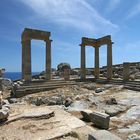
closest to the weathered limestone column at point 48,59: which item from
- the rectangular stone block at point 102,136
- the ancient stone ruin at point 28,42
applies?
the ancient stone ruin at point 28,42

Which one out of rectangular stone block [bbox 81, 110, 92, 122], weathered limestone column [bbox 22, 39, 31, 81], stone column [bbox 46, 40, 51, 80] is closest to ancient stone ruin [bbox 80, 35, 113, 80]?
stone column [bbox 46, 40, 51, 80]

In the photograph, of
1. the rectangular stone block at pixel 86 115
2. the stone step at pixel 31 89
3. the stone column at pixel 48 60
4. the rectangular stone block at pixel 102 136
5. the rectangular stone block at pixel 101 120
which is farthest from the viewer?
the stone column at pixel 48 60

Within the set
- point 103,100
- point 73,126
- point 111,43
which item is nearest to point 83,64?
point 111,43

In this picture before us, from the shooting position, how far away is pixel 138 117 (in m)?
9.48

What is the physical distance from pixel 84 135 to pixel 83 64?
20837 mm

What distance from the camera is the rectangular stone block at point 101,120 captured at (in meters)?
7.99

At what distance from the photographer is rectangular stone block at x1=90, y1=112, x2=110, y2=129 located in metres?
7.99

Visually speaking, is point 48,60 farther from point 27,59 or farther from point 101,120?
point 101,120

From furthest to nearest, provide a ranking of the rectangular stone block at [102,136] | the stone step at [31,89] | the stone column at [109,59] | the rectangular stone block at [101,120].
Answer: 1. the stone column at [109,59]
2. the stone step at [31,89]
3. the rectangular stone block at [101,120]
4. the rectangular stone block at [102,136]

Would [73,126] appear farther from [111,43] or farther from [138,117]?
[111,43]

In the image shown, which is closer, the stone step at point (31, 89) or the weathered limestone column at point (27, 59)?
the stone step at point (31, 89)

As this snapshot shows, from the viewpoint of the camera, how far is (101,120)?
8.10 meters

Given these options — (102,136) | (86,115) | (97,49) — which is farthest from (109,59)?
(102,136)

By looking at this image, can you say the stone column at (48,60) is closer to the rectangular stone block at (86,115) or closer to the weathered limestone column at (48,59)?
the weathered limestone column at (48,59)
